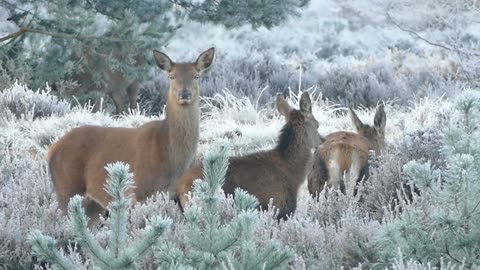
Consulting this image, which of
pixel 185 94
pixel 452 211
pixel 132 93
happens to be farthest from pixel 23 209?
pixel 132 93

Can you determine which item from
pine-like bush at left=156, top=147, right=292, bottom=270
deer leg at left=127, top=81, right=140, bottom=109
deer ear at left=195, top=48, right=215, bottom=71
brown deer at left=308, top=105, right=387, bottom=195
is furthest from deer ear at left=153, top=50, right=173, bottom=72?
deer leg at left=127, top=81, right=140, bottom=109

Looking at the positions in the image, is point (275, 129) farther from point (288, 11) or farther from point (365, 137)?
point (365, 137)

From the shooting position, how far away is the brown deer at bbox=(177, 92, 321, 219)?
6.86 meters

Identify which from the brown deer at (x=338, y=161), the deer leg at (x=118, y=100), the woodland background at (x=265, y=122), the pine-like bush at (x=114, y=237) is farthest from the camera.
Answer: the deer leg at (x=118, y=100)

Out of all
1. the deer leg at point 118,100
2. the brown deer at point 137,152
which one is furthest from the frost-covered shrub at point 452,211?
the deer leg at point 118,100

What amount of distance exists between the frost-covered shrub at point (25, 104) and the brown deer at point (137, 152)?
17.3 feet

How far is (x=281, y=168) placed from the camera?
7410 mm

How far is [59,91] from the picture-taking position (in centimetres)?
1761

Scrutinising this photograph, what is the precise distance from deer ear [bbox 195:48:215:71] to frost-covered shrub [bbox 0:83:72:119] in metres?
4.91

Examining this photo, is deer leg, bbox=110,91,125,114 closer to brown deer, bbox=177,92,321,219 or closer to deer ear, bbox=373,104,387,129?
deer ear, bbox=373,104,387,129

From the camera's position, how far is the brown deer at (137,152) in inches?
315

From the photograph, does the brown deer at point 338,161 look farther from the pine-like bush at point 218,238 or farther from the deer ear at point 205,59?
the pine-like bush at point 218,238

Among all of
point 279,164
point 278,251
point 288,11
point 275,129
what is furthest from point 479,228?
point 275,129

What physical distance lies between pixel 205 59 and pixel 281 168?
214 cm
